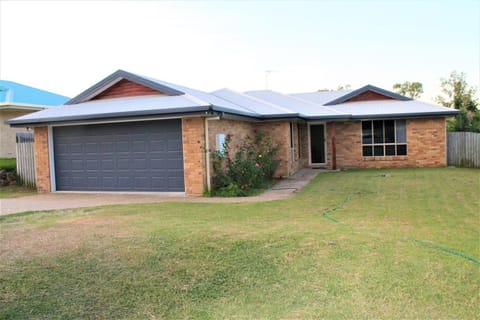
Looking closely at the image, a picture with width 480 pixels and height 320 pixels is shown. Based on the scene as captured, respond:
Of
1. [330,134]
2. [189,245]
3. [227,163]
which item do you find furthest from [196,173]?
[330,134]

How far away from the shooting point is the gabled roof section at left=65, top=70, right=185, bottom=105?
14.8 meters

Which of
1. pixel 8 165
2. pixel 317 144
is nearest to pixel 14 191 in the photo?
pixel 8 165

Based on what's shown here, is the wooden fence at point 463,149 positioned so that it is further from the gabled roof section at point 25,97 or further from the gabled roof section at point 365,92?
the gabled roof section at point 25,97

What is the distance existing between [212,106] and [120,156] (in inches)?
156

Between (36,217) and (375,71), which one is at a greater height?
(375,71)

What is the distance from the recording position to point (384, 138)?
71.6ft

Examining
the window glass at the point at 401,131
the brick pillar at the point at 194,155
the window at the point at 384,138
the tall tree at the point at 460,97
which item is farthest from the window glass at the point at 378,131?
the brick pillar at the point at 194,155

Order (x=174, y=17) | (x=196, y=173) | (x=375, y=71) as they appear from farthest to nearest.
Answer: (x=375, y=71), (x=174, y=17), (x=196, y=173)

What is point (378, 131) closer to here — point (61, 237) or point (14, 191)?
point (14, 191)

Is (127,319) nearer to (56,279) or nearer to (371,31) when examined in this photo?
(56,279)

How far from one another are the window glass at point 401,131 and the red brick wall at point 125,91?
12113mm

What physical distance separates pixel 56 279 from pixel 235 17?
48.8 ft

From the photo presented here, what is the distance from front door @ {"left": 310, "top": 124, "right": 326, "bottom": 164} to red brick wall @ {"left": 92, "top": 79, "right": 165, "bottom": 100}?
10081 millimetres

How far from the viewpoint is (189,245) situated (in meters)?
6.64
